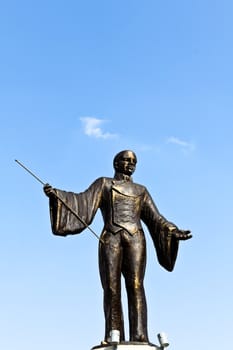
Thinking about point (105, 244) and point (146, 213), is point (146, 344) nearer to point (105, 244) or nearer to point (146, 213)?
Result: point (105, 244)

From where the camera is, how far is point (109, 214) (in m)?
10.0

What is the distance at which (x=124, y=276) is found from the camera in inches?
384

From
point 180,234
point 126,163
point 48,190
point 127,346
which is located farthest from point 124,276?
point 126,163

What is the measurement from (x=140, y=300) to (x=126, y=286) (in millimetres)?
330

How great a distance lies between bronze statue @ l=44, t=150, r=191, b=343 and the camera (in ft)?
30.9

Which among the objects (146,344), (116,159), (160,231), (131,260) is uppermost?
(116,159)

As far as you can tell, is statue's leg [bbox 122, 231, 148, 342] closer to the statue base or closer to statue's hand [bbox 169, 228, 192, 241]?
the statue base

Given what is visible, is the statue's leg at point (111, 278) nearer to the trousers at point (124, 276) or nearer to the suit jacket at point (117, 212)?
the trousers at point (124, 276)

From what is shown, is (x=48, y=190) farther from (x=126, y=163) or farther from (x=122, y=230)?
(x=126, y=163)

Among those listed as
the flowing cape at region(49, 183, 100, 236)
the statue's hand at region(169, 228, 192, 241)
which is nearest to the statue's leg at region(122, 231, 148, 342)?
the statue's hand at region(169, 228, 192, 241)

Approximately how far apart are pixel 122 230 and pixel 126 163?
1.25 metres

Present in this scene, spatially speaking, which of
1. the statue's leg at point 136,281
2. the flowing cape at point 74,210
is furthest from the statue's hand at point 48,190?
the statue's leg at point 136,281

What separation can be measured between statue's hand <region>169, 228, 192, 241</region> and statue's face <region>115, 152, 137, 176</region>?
124 centimetres

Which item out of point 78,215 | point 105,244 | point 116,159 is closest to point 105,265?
point 105,244
